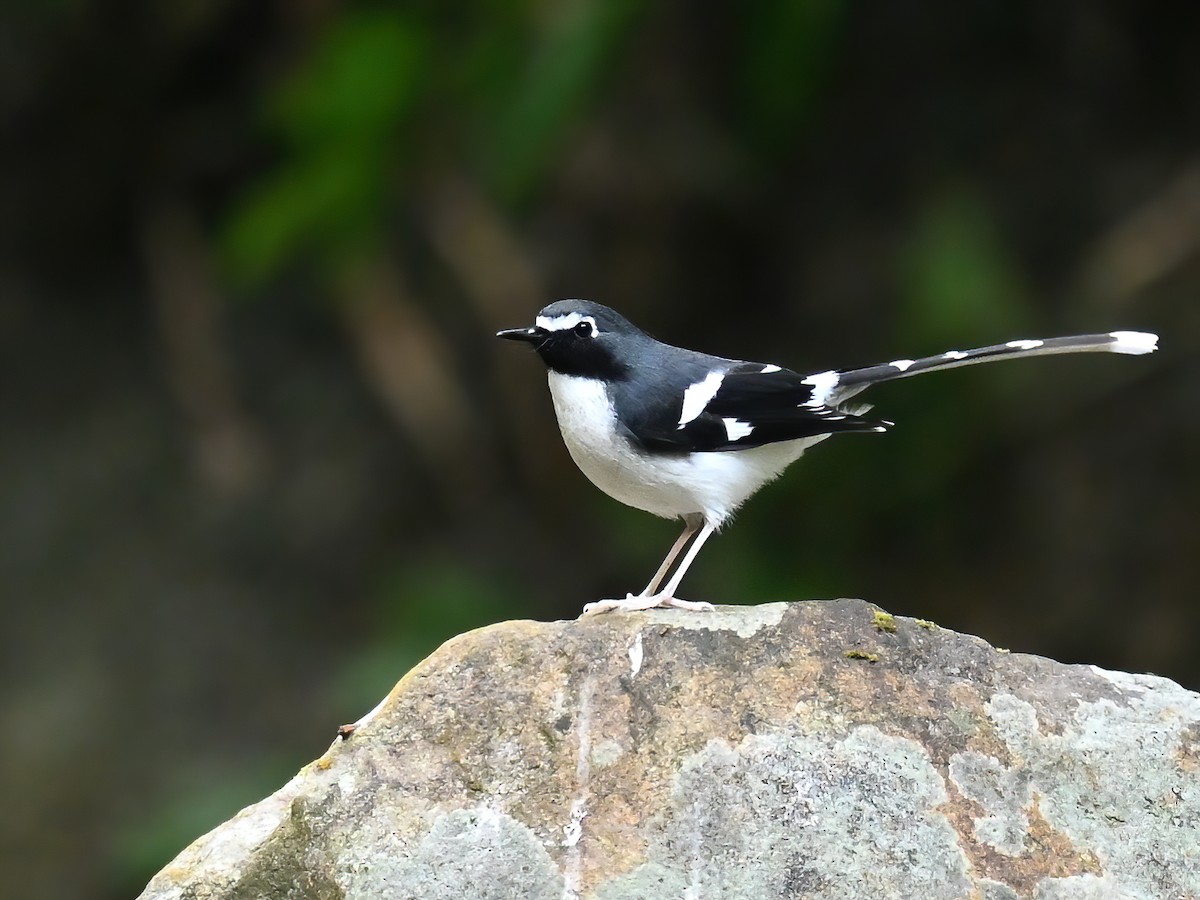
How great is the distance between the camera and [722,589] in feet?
22.2

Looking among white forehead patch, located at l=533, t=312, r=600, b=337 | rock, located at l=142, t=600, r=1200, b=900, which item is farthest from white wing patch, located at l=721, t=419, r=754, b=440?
rock, located at l=142, t=600, r=1200, b=900

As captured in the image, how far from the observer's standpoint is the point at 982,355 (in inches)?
172

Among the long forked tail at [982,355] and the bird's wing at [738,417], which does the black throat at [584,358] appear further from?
the long forked tail at [982,355]

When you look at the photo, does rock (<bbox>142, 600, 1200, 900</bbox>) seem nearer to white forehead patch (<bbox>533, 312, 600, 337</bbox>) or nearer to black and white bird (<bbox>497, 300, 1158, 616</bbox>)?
black and white bird (<bbox>497, 300, 1158, 616</bbox>)

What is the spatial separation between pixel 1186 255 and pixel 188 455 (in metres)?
6.14

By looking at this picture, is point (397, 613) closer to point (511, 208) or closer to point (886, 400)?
point (511, 208)

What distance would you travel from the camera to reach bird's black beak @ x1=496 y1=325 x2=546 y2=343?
422cm

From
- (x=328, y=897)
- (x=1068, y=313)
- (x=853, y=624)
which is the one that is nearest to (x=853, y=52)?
(x=1068, y=313)

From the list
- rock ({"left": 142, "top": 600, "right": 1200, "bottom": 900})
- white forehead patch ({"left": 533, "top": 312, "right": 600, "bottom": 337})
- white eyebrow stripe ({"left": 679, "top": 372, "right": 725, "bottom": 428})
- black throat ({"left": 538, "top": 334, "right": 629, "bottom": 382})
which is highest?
white forehead patch ({"left": 533, "top": 312, "right": 600, "bottom": 337})

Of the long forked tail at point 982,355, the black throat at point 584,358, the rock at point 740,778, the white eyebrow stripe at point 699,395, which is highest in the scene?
the black throat at point 584,358

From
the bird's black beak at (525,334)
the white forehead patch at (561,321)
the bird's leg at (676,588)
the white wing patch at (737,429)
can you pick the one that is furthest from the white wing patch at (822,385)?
the bird's black beak at (525,334)

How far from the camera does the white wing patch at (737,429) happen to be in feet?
14.1

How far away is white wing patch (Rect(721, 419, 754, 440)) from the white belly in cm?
8

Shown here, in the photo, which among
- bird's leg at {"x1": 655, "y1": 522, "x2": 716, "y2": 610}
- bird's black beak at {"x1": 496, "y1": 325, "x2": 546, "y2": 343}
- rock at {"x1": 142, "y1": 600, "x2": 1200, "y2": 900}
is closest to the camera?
rock at {"x1": 142, "y1": 600, "x2": 1200, "y2": 900}
